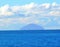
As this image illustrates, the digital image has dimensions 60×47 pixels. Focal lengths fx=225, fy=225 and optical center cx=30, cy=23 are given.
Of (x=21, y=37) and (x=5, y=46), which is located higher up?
(x=21, y=37)

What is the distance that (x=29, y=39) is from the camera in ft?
13.7

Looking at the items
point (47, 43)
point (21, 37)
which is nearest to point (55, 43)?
point (47, 43)

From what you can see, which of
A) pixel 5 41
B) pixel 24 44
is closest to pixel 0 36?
pixel 5 41

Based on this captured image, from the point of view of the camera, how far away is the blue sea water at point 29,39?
3922 mm

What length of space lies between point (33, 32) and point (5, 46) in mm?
842

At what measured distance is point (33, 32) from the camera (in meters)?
4.50

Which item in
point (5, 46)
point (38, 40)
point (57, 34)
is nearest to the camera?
point (5, 46)

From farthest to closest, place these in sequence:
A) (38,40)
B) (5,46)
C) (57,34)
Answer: (57,34)
(38,40)
(5,46)

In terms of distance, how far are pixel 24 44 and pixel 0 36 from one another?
0.62 metres

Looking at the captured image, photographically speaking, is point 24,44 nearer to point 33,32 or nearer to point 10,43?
point 10,43

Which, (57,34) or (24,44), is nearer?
(24,44)

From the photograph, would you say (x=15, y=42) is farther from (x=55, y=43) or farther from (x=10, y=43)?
(x=55, y=43)

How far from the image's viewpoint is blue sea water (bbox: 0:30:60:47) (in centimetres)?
392

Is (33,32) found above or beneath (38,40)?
above
